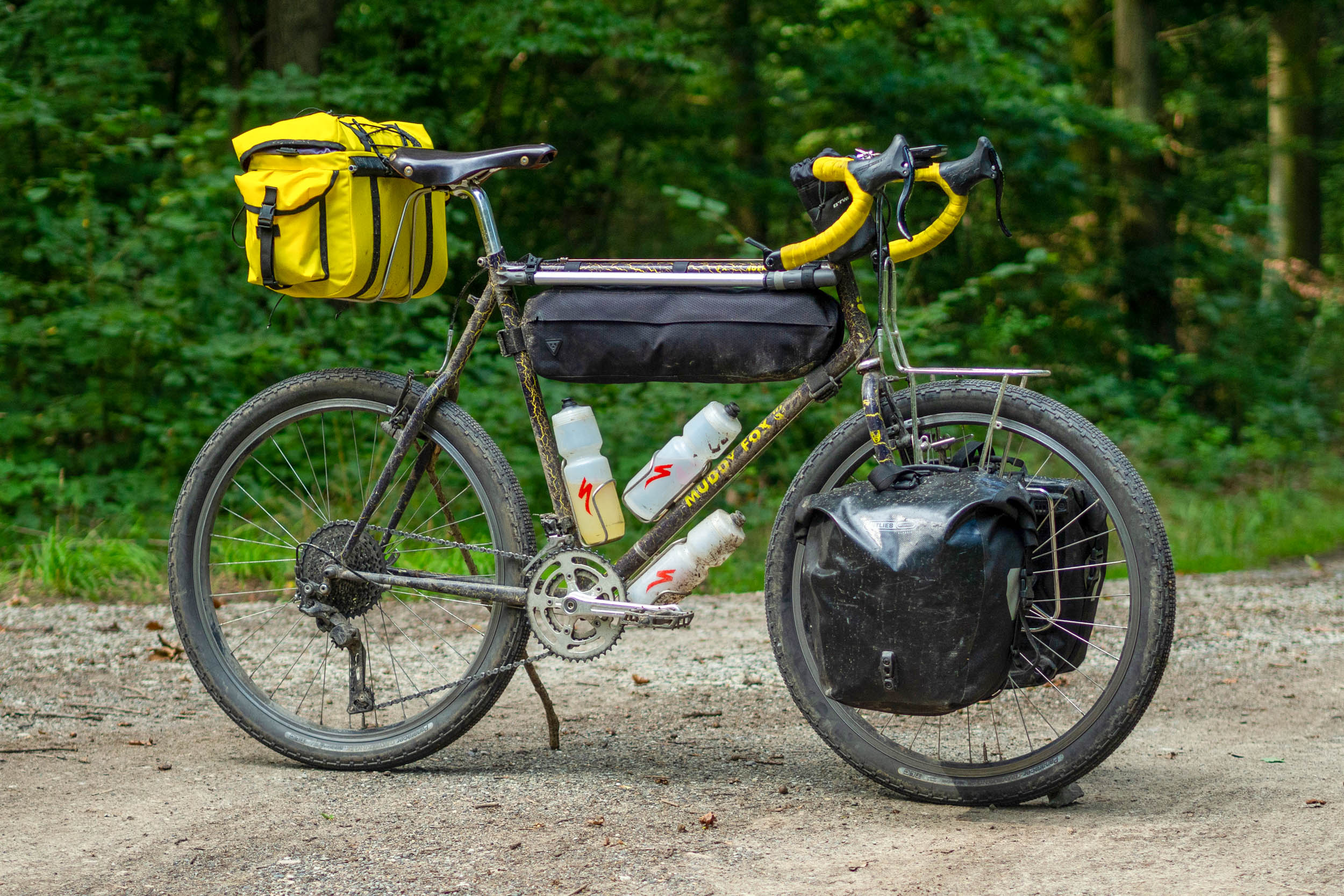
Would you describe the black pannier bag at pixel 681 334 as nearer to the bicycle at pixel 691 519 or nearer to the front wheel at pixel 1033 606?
the bicycle at pixel 691 519

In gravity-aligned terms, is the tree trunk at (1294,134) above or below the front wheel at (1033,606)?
above

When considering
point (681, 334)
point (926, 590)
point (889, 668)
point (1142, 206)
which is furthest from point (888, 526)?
point (1142, 206)

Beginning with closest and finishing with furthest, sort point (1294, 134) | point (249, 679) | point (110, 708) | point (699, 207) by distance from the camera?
point (249, 679) < point (110, 708) < point (699, 207) < point (1294, 134)

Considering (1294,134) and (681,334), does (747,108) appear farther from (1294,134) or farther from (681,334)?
(681,334)

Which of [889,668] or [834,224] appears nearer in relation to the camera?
[889,668]

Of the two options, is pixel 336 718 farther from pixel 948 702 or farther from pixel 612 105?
pixel 612 105

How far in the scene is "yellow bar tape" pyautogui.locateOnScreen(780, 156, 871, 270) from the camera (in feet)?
8.41

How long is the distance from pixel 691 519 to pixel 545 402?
0.48 m

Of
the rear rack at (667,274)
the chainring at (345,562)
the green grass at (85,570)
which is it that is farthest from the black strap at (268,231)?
the green grass at (85,570)

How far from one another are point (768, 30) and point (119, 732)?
27.3 ft

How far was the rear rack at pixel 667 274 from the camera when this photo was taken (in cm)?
269

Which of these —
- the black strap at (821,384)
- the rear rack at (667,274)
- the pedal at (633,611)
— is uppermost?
the rear rack at (667,274)

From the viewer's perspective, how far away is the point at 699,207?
21.8 feet

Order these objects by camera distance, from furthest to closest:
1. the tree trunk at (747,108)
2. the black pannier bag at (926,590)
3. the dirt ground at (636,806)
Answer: the tree trunk at (747,108) → the black pannier bag at (926,590) → the dirt ground at (636,806)
